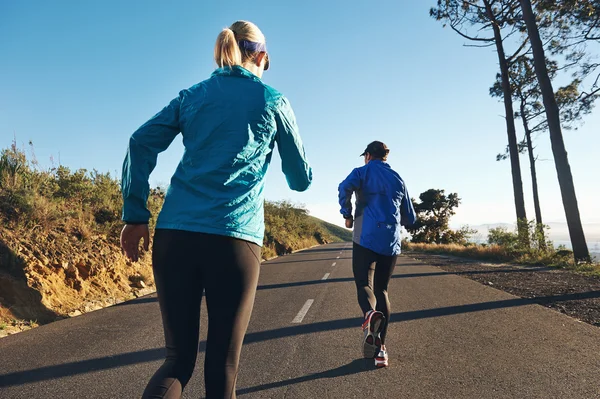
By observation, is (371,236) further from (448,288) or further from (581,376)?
(448,288)

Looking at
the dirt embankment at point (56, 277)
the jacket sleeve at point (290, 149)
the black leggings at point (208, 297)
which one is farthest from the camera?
the dirt embankment at point (56, 277)

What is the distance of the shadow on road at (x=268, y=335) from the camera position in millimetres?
3492

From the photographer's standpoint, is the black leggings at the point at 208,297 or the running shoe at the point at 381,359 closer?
the black leggings at the point at 208,297

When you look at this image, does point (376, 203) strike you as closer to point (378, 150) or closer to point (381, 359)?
point (378, 150)

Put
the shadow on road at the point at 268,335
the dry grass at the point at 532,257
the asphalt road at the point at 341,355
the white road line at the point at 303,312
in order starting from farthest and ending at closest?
the dry grass at the point at 532,257 < the white road line at the point at 303,312 < the shadow on road at the point at 268,335 < the asphalt road at the point at 341,355

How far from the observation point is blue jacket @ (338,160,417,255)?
391 centimetres

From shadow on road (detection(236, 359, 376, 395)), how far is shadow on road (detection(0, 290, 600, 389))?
1.22m

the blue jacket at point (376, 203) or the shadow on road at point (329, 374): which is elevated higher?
the blue jacket at point (376, 203)

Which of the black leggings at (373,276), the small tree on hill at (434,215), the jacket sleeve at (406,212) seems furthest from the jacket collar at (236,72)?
the small tree on hill at (434,215)

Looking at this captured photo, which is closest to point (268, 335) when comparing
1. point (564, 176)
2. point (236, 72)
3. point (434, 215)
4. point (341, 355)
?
point (341, 355)

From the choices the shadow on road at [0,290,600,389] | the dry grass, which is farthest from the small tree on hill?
the shadow on road at [0,290,600,389]

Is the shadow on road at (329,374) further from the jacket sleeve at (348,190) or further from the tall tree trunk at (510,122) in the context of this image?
the tall tree trunk at (510,122)

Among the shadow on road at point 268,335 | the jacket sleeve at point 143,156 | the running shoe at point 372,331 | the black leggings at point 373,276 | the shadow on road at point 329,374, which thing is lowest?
the shadow on road at point 329,374

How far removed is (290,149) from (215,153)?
1.24 ft
